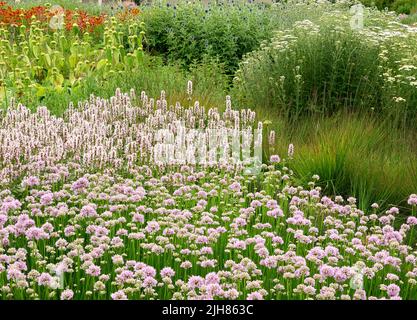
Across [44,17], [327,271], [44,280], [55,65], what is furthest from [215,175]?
[44,17]

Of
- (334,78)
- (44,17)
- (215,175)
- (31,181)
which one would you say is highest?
(44,17)

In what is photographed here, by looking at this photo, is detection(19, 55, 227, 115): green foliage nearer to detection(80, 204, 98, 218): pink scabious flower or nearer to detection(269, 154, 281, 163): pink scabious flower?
detection(269, 154, 281, 163): pink scabious flower

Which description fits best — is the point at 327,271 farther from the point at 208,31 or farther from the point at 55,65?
the point at 208,31

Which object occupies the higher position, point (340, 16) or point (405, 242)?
point (340, 16)

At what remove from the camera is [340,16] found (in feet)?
35.4

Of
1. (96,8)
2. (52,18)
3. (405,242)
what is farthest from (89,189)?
(96,8)

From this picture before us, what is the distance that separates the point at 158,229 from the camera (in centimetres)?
464

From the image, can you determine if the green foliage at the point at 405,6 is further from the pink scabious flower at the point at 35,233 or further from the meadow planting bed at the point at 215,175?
the pink scabious flower at the point at 35,233

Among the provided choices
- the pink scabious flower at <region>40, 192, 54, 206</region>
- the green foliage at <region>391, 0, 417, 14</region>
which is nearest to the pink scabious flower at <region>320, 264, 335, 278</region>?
the pink scabious flower at <region>40, 192, 54, 206</region>

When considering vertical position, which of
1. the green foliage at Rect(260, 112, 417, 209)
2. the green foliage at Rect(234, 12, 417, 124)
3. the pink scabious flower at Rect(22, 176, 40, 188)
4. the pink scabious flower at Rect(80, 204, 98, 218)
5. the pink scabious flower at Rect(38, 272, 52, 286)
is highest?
the green foliage at Rect(234, 12, 417, 124)

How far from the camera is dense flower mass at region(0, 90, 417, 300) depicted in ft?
13.5
